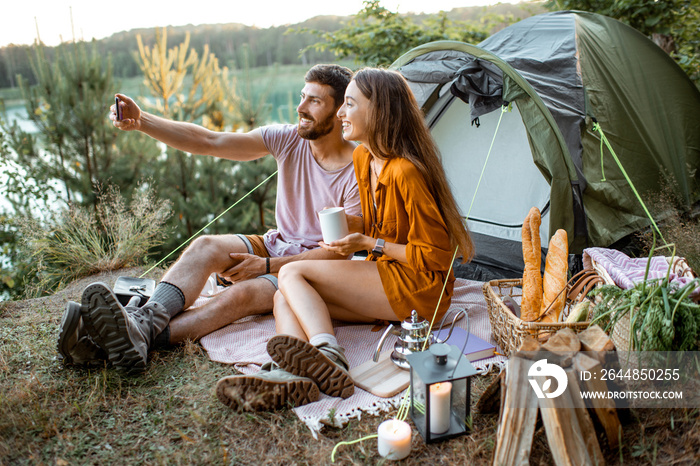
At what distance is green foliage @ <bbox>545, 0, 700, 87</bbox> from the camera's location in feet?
14.5

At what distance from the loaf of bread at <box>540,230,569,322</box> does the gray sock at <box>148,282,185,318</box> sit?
1.54 meters

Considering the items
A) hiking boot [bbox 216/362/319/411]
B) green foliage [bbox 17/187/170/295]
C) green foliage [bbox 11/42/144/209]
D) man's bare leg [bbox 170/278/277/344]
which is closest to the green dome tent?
man's bare leg [bbox 170/278/277/344]

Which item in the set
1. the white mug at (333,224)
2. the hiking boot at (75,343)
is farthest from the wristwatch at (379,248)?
the hiking boot at (75,343)

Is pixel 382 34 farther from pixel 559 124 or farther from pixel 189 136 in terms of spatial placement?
pixel 189 136

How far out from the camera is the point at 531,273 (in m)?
2.13

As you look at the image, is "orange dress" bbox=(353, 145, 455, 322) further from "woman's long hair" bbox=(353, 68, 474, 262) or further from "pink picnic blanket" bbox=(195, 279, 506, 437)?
"pink picnic blanket" bbox=(195, 279, 506, 437)

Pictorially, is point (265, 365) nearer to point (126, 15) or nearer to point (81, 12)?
point (81, 12)

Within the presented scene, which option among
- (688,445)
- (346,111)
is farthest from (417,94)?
(688,445)

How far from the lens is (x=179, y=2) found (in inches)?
311

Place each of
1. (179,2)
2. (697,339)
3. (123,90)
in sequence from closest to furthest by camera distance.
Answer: (697,339)
(123,90)
(179,2)

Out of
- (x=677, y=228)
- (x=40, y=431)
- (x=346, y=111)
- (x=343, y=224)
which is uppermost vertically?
(x=346, y=111)

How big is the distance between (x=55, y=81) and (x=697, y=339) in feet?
16.8

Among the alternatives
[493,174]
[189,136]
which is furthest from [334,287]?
[493,174]

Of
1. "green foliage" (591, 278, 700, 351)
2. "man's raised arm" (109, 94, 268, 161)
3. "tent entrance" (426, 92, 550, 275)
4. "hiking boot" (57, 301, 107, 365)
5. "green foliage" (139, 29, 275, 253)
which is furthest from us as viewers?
"green foliage" (139, 29, 275, 253)
